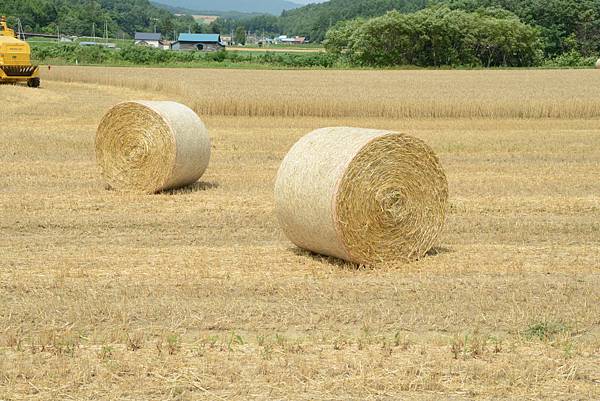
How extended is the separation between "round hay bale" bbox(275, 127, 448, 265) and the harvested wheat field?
24cm

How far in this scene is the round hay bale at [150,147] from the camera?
13203 millimetres

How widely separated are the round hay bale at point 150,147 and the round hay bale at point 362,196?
3.89m

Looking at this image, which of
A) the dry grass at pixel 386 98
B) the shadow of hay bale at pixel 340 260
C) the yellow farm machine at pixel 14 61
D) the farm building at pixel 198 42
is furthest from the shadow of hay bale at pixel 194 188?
the farm building at pixel 198 42

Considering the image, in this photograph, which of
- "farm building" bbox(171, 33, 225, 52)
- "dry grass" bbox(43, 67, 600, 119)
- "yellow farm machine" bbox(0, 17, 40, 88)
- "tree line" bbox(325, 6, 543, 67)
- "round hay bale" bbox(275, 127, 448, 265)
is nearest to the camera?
"round hay bale" bbox(275, 127, 448, 265)

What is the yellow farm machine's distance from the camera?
3359 cm

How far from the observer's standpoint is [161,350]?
667cm

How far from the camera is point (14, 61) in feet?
111

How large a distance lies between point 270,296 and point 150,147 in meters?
5.75

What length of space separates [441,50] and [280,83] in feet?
87.6

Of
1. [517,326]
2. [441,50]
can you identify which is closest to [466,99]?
[517,326]

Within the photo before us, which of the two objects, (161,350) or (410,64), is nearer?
(161,350)

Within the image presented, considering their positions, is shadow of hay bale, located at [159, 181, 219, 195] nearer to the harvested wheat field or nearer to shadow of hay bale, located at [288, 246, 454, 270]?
the harvested wheat field

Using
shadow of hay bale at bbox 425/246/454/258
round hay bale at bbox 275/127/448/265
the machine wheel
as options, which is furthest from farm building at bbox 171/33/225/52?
round hay bale at bbox 275/127/448/265

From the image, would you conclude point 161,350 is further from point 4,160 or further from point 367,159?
point 4,160
